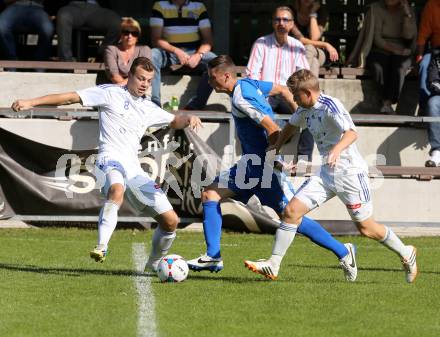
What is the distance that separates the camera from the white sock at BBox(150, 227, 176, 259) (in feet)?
31.2

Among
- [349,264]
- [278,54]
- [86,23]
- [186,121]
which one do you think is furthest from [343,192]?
[86,23]

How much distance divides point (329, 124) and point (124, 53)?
641 centimetres

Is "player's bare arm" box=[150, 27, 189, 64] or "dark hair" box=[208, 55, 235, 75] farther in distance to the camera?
"player's bare arm" box=[150, 27, 189, 64]

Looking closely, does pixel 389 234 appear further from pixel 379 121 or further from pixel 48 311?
pixel 379 121

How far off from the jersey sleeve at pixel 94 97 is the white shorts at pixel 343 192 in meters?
1.87

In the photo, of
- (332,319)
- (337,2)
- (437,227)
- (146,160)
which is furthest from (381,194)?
(332,319)

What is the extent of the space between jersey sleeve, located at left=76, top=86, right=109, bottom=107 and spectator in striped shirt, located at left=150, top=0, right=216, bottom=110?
5.78 m

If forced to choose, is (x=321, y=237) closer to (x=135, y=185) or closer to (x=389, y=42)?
(x=135, y=185)

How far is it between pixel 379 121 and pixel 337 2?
14.3ft

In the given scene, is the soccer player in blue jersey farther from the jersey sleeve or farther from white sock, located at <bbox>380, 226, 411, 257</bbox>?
the jersey sleeve

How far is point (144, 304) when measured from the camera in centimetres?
793

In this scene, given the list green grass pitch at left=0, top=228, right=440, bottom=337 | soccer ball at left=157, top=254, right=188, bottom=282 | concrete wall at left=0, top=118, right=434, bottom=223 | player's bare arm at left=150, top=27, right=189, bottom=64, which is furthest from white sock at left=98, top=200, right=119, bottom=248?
player's bare arm at left=150, top=27, right=189, bottom=64

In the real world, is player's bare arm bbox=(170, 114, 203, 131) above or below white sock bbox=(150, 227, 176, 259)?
above

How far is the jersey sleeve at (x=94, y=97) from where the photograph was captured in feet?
31.0
